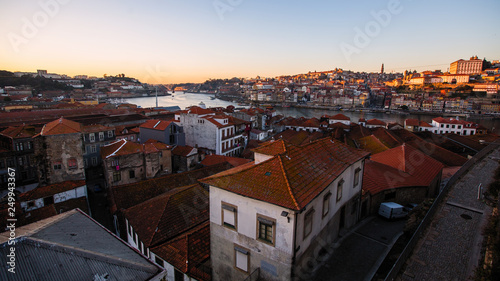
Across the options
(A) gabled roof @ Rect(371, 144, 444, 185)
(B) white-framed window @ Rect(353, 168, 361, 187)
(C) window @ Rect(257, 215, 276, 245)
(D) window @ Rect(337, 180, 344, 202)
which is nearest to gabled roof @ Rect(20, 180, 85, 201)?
(C) window @ Rect(257, 215, 276, 245)

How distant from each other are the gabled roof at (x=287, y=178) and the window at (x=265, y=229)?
1.66 feet

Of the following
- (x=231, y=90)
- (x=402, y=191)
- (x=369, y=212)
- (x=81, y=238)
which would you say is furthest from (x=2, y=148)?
(x=231, y=90)

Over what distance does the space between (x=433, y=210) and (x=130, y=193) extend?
36.3 ft

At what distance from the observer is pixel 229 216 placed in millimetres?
6266

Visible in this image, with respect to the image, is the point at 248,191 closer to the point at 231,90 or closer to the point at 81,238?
the point at 81,238

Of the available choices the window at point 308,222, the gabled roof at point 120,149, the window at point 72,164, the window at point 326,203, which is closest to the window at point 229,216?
the window at point 308,222

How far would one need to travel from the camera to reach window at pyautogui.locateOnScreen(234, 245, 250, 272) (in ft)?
20.0

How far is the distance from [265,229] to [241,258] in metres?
1.09

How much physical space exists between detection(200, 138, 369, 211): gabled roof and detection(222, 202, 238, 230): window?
49cm

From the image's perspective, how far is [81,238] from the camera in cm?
500

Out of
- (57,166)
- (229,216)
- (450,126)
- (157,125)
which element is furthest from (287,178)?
(450,126)

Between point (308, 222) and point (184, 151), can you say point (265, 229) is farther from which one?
point (184, 151)

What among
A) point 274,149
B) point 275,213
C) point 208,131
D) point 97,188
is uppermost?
point 274,149

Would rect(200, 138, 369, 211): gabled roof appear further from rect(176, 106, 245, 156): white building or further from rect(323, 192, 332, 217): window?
rect(176, 106, 245, 156): white building
